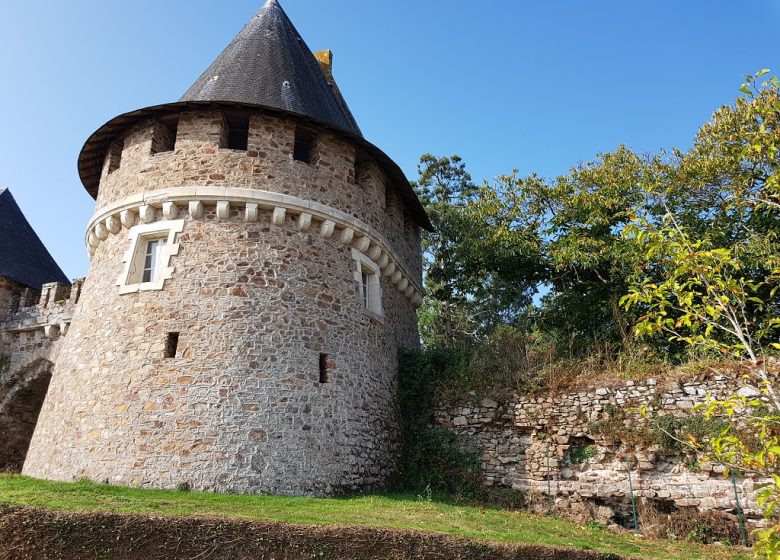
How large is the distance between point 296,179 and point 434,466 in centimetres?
581

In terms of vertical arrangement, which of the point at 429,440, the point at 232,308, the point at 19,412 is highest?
the point at 232,308

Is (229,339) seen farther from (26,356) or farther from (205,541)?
(26,356)

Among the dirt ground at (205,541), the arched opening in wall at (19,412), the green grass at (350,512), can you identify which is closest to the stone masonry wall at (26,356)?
the arched opening in wall at (19,412)

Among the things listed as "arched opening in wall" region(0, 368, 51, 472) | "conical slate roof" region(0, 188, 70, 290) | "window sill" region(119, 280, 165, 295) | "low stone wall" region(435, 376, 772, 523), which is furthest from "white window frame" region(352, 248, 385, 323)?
"conical slate roof" region(0, 188, 70, 290)

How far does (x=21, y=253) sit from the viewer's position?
15.3m

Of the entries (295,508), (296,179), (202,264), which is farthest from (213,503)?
(296,179)

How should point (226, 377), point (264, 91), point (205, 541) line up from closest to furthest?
point (205, 541), point (226, 377), point (264, 91)

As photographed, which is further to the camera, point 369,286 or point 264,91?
point 369,286

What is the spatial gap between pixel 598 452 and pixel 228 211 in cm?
729

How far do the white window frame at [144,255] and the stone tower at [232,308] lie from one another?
0.03 m

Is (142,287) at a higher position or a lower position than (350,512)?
higher

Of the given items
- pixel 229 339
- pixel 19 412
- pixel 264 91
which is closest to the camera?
pixel 229 339

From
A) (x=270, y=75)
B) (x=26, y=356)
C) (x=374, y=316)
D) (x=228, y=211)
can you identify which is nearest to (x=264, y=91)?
(x=270, y=75)

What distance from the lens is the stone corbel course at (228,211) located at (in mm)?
9250
